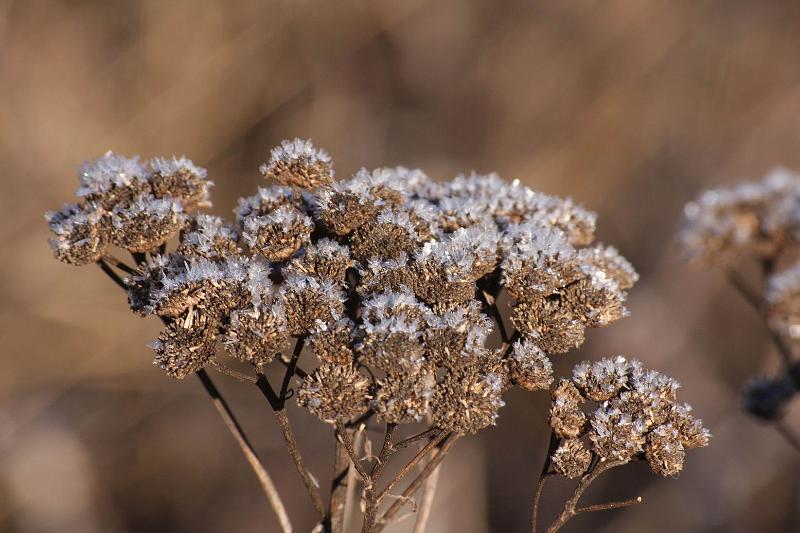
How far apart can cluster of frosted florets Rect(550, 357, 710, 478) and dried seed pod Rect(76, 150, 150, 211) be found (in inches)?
38.1

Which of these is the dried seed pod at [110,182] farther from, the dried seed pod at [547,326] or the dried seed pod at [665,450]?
the dried seed pod at [665,450]

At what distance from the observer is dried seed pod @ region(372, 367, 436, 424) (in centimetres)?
116

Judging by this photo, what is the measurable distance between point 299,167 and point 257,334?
17.3 inches

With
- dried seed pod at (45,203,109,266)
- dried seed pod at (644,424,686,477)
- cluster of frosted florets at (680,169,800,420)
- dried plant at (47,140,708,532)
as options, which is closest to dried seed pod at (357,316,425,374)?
dried plant at (47,140,708,532)

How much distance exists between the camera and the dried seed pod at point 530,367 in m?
1.27

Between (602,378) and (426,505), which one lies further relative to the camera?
(426,505)

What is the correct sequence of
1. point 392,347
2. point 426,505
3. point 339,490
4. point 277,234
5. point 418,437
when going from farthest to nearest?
1. point 426,505
2. point 339,490
3. point 277,234
4. point 418,437
5. point 392,347

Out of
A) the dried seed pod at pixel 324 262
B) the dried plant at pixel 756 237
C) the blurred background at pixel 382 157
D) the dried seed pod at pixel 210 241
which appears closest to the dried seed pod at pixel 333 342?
the dried seed pod at pixel 324 262

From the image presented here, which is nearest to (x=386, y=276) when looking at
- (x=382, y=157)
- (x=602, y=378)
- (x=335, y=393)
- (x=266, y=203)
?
(x=335, y=393)

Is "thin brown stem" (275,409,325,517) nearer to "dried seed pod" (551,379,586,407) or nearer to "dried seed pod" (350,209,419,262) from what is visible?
"dried seed pod" (350,209,419,262)

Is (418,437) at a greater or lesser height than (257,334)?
lesser

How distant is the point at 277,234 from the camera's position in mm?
1362

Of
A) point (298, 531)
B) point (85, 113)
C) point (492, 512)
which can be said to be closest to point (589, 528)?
point (492, 512)

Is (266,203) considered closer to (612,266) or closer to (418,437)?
(418,437)
